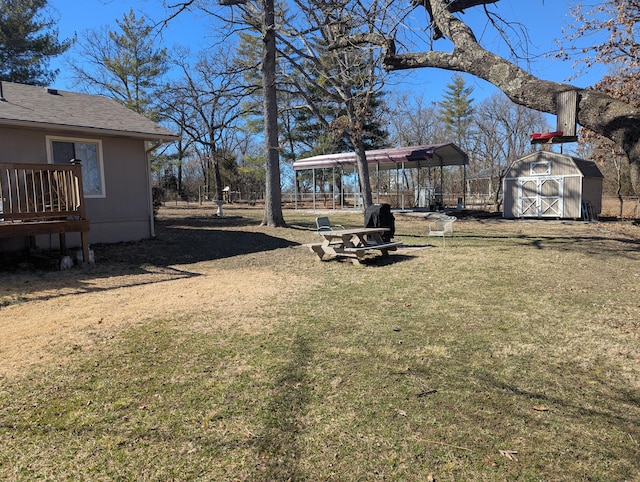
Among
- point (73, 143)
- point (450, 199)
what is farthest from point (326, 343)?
point (450, 199)

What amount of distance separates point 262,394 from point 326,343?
111cm

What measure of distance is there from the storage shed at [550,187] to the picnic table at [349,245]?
13.6 meters

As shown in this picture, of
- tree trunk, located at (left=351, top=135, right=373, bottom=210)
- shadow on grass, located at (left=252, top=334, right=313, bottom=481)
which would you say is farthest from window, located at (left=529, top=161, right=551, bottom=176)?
shadow on grass, located at (left=252, top=334, right=313, bottom=481)

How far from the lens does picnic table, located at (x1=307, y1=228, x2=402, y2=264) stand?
26.1 ft

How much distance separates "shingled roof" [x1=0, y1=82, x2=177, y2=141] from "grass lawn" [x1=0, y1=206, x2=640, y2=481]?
388 centimetres

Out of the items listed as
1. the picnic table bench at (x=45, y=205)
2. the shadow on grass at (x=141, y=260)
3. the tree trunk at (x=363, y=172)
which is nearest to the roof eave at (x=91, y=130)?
the picnic table bench at (x=45, y=205)

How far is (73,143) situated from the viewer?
31.2 feet

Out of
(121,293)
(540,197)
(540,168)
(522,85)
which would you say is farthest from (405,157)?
(522,85)

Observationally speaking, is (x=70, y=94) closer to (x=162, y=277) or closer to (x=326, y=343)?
(x=162, y=277)

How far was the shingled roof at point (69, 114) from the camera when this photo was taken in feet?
28.3

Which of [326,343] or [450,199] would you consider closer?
[326,343]

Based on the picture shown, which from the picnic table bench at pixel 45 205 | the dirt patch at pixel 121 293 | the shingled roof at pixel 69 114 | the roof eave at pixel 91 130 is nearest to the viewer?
the dirt patch at pixel 121 293

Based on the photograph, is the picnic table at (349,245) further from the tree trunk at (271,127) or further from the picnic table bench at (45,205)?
the tree trunk at (271,127)

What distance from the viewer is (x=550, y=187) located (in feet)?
62.1
